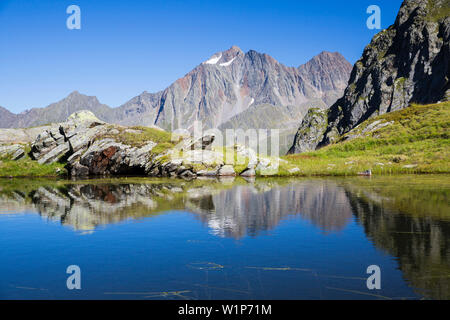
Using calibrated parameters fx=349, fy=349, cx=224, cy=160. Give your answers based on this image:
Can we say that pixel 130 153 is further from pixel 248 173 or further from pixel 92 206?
pixel 92 206

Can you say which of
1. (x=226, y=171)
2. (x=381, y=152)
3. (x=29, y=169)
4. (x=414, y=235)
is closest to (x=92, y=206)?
(x=414, y=235)

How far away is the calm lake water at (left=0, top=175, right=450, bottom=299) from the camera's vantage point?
14469 millimetres

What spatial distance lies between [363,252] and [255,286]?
7.38 meters

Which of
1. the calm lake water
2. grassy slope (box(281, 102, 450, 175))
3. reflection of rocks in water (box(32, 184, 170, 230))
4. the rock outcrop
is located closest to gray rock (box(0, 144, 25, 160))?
the rock outcrop

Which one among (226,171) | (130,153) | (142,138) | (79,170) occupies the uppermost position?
(142,138)

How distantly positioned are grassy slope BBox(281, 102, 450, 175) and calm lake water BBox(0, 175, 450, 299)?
107 feet

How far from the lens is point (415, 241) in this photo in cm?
2008

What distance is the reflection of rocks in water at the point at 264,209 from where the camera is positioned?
25.5 meters

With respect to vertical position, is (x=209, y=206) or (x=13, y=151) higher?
(x=13, y=151)

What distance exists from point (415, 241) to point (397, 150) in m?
66.3

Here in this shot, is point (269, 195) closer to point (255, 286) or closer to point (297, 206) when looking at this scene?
point (297, 206)

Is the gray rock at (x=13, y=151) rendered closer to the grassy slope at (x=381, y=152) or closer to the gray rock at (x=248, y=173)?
the grassy slope at (x=381, y=152)

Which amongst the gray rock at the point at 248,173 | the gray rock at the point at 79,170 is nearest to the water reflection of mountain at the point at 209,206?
the gray rock at the point at 248,173

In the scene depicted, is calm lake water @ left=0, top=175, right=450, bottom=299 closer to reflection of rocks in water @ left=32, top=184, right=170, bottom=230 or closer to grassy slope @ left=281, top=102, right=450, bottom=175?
reflection of rocks in water @ left=32, top=184, right=170, bottom=230
